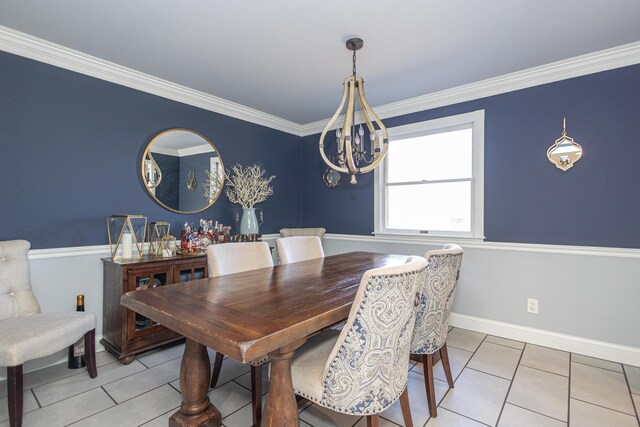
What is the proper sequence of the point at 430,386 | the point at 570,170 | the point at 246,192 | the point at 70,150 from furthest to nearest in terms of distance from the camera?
the point at 246,192 < the point at 570,170 < the point at 70,150 < the point at 430,386

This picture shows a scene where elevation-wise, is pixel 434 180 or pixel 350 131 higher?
pixel 350 131

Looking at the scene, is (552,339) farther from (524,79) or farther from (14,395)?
(14,395)

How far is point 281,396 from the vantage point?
1226mm

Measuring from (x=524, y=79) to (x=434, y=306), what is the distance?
2467 mm

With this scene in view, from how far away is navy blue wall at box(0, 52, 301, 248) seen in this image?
2275 millimetres

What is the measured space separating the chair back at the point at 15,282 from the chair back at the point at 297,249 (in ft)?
5.80

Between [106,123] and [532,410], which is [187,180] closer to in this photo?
[106,123]

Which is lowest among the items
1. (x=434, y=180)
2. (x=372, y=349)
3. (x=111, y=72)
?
(x=372, y=349)

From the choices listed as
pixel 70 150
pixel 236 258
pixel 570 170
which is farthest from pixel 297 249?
pixel 570 170

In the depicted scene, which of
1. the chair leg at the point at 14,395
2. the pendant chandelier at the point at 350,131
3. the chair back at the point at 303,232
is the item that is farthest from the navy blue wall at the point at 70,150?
the pendant chandelier at the point at 350,131

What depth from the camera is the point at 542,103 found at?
280 centimetres

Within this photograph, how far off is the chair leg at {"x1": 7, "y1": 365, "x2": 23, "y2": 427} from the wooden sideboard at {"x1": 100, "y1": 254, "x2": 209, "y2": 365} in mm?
713

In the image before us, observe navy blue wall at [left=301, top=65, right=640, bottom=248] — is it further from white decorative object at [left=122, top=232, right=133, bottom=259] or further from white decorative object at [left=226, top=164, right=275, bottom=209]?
white decorative object at [left=122, top=232, right=133, bottom=259]

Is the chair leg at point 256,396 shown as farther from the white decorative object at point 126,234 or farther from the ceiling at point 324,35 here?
the ceiling at point 324,35
